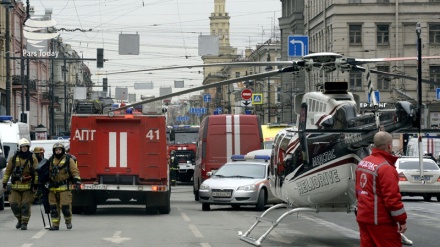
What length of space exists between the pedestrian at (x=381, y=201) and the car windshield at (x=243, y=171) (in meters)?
19.0

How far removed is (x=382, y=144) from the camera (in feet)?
38.8

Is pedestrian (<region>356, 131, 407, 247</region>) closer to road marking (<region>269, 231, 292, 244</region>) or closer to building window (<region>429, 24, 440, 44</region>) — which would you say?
road marking (<region>269, 231, 292, 244</region>)

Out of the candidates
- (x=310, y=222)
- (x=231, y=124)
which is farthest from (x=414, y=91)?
(x=310, y=222)

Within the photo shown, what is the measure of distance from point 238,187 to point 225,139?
8330mm

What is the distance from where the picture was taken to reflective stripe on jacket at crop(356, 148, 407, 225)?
11508mm

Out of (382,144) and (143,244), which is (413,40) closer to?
(143,244)

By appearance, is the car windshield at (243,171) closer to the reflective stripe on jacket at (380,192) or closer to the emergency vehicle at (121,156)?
the emergency vehicle at (121,156)

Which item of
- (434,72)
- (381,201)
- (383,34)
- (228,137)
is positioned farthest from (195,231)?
(434,72)

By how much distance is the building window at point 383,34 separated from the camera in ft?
267

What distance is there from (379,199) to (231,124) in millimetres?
25985

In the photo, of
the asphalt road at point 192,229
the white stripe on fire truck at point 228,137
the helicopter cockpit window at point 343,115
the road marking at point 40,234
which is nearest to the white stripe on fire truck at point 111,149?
the asphalt road at point 192,229

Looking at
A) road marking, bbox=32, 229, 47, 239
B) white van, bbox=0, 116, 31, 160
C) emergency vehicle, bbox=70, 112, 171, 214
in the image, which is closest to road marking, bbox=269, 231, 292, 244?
road marking, bbox=32, 229, 47, 239

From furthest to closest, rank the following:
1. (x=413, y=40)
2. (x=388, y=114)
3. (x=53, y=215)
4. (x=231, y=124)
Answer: (x=413, y=40) < (x=231, y=124) < (x=53, y=215) < (x=388, y=114)

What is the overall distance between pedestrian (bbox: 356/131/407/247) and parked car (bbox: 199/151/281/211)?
1772 cm
